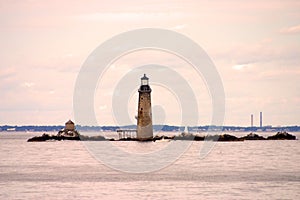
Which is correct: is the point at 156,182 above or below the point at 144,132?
below

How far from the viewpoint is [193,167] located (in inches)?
2847

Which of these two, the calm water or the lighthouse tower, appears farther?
the lighthouse tower

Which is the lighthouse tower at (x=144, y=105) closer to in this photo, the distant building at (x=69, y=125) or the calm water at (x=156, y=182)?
the calm water at (x=156, y=182)

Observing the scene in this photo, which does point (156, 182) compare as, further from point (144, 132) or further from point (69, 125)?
point (69, 125)

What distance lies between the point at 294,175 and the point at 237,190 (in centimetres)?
1307

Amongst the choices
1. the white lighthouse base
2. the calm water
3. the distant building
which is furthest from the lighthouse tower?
the distant building

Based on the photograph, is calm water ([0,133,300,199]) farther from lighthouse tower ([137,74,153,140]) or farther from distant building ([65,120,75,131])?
distant building ([65,120,75,131])

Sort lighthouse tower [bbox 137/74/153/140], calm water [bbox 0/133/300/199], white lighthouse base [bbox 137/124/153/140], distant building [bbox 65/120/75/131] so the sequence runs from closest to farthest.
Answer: calm water [bbox 0/133/300/199], lighthouse tower [bbox 137/74/153/140], white lighthouse base [bbox 137/124/153/140], distant building [bbox 65/120/75/131]

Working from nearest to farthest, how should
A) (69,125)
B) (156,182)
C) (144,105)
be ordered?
(156,182), (144,105), (69,125)

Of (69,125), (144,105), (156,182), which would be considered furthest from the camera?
(69,125)

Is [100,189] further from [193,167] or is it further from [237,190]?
[193,167]

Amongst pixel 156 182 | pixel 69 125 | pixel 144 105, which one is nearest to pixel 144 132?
pixel 144 105

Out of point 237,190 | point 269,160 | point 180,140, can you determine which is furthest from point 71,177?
point 180,140

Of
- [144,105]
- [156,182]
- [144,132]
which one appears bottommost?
[156,182]
